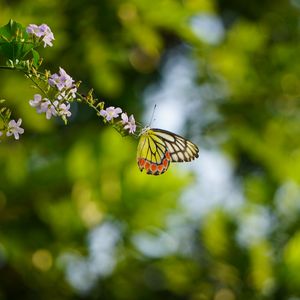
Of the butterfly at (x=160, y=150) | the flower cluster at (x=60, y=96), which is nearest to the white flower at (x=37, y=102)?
the flower cluster at (x=60, y=96)

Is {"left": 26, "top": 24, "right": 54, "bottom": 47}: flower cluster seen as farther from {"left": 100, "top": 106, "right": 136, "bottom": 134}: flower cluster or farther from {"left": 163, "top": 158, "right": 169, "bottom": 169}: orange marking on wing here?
{"left": 163, "top": 158, "right": 169, "bottom": 169}: orange marking on wing

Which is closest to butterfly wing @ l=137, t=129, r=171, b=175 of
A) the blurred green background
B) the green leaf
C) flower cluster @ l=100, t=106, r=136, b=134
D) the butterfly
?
the butterfly

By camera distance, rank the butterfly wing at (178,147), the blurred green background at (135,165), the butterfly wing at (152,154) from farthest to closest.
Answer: the blurred green background at (135,165)
the butterfly wing at (178,147)
the butterfly wing at (152,154)

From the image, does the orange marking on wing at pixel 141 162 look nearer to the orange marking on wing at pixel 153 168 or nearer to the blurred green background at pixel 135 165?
the orange marking on wing at pixel 153 168

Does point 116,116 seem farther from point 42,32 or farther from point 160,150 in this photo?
point 160,150

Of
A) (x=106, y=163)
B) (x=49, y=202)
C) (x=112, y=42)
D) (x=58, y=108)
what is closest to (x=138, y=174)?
(x=106, y=163)
